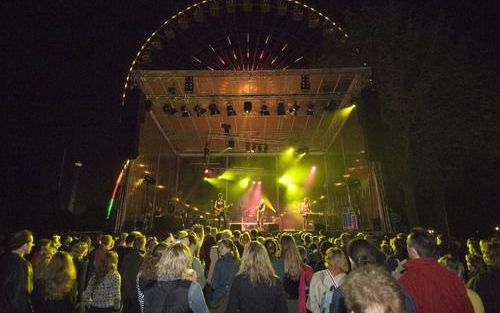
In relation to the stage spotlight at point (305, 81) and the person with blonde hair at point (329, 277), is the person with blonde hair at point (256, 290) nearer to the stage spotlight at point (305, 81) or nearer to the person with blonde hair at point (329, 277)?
the person with blonde hair at point (329, 277)

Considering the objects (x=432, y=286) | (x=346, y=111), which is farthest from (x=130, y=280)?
(x=346, y=111)

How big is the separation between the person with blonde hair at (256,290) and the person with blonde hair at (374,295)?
1693 mm

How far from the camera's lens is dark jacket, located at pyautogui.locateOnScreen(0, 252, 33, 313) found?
3254mm

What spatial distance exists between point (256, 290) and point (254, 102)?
489 inches

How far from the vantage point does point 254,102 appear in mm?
14664

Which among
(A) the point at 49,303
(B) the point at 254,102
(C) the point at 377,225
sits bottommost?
(A) the point at 49,303

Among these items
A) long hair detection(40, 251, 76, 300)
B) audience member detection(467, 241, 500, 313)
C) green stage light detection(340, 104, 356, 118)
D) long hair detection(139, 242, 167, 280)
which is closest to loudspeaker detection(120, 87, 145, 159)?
long hair detection(40, 251, 76, 300)

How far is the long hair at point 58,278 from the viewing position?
3.49 meters

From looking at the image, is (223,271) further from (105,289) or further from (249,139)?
(249,139)

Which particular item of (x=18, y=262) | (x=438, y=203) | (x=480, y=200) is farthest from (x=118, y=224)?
(x=480, y=200)

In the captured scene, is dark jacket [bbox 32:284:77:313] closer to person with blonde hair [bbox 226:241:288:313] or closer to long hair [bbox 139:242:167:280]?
long hair [bbox 139:242:167:280]

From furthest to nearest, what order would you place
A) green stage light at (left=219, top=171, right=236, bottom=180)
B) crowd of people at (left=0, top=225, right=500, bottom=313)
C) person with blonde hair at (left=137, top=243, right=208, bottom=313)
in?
green stage light at (left=219, top=171, right=236, bottom=180) → person with blonde hair at (left=137, top=243, right=208, bottom=313) → crowd of people at (left=0, top=225, right=500, bottom=313)

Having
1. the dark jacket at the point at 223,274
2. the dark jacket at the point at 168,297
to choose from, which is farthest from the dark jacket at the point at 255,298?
the dark jacket at the point at 223,274

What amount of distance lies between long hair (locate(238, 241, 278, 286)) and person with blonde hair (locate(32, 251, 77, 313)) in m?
2.19
